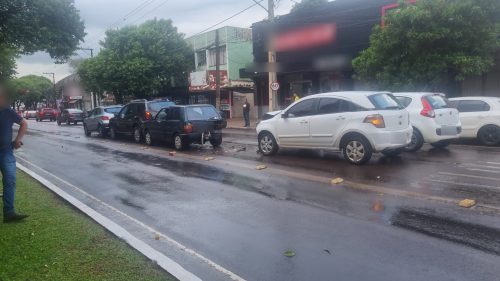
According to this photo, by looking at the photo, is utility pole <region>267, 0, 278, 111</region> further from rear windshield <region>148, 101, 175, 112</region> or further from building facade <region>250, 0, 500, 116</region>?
rear windshield <region>148, 101, 175, 112</region>

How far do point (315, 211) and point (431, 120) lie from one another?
6562 millimetres

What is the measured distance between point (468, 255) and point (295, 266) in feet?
6.05

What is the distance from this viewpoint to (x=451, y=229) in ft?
17.8

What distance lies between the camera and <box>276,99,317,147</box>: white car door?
11414 millimetres

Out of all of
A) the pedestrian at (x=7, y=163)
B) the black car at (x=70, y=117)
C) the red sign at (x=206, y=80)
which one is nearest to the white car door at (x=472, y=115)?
the pedestrian at (x=7, y=163)

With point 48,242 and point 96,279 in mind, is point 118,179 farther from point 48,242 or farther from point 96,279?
point 96,279

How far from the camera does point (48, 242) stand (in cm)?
534

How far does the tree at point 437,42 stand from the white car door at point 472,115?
3730 millimetres

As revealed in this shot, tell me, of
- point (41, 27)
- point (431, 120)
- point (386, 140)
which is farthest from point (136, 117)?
point (431, 120)

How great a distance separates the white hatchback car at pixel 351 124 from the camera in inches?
393

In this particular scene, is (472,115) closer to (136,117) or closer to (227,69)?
(136,117)

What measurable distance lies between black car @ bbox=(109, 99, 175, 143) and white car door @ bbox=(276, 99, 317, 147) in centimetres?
685

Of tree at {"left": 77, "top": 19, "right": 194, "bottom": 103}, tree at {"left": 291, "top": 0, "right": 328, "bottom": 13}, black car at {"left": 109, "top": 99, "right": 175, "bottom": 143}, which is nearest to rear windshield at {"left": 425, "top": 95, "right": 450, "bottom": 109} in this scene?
black car at {"left": 109, "top": 99, "right": 175, "bottom": 143}

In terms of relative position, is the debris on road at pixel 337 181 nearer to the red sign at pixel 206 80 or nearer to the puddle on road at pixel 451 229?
the puddle on road at pixel 451 229
